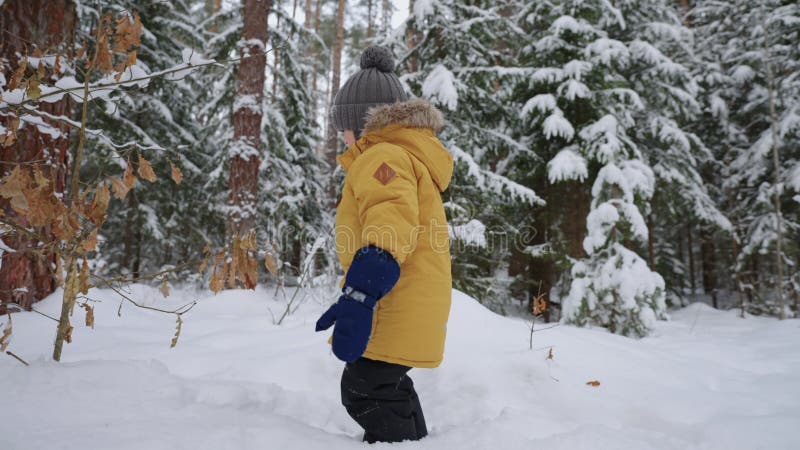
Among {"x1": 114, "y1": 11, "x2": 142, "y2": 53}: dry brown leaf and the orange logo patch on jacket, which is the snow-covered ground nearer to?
the orange logo patch on jacket

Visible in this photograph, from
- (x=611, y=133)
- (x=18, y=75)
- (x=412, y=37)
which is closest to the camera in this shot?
(x=18, y=75)

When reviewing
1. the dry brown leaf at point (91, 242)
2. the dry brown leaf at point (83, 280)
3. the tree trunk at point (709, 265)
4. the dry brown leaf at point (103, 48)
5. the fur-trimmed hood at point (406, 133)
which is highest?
the dry brown leaf at point (103, 48)

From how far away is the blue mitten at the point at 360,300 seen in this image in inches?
63.4

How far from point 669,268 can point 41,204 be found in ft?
65.3

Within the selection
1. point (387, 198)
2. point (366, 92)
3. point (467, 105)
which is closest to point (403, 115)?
point (366, 92)

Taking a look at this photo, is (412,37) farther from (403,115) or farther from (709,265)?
(709,265)

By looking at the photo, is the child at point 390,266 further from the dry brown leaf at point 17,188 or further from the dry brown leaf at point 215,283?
the dry brown leaf at point 17,188

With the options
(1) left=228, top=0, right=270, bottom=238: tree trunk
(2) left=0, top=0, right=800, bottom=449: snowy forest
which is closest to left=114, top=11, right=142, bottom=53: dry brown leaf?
(2) left=0, top=0, right=800, bottom=449: snowy forest

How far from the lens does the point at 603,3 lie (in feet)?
27.3

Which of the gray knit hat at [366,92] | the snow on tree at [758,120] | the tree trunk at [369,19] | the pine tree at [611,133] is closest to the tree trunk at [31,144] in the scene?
the gray knit hat at [366,92]

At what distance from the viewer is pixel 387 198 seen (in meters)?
1.77

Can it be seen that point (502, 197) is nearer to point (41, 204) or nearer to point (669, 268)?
point (41, 204)

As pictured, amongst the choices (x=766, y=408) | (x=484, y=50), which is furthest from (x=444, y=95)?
(x=766, y=408)

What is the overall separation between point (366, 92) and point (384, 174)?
72cm
